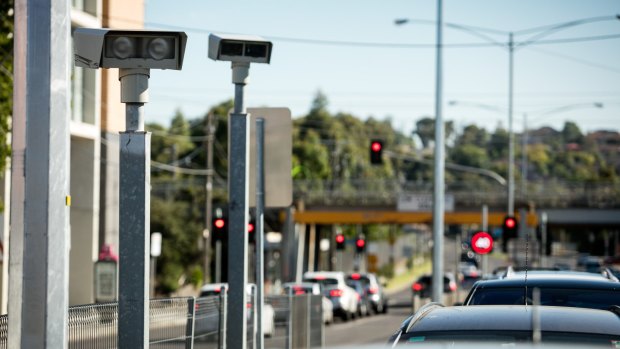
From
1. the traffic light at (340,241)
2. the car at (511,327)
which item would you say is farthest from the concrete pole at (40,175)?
the traffic light at (340,241)

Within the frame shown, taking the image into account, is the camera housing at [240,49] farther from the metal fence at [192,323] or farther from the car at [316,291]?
→ the car at [316,291]

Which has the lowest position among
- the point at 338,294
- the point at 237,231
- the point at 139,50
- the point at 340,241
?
the point at 338,294

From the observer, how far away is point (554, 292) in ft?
35.7

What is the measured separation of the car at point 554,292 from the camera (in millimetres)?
10680

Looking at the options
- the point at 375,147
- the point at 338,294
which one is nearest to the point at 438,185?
the point at 375,147

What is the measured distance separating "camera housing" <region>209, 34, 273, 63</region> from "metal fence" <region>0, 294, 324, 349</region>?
260cm

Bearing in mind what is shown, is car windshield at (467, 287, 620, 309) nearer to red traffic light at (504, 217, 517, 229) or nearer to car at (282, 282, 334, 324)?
car at (282, 282, 334, 324)

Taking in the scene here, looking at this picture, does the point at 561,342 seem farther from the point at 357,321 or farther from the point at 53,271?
the point at 357,321

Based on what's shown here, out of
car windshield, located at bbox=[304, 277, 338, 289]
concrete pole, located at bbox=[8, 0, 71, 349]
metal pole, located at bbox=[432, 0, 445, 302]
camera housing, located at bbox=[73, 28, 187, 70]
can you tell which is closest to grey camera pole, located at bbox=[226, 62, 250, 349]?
camera housing, located at bbox=[73, 28, 187, 70]

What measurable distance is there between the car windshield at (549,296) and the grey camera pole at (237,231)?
2.57 metres

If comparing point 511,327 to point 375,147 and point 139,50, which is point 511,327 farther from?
point 375,147

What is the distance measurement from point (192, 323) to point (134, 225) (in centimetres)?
391

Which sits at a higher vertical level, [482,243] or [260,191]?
[260,191]

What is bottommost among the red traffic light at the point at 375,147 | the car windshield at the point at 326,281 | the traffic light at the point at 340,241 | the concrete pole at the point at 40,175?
the car windshield at the point at 326,281
